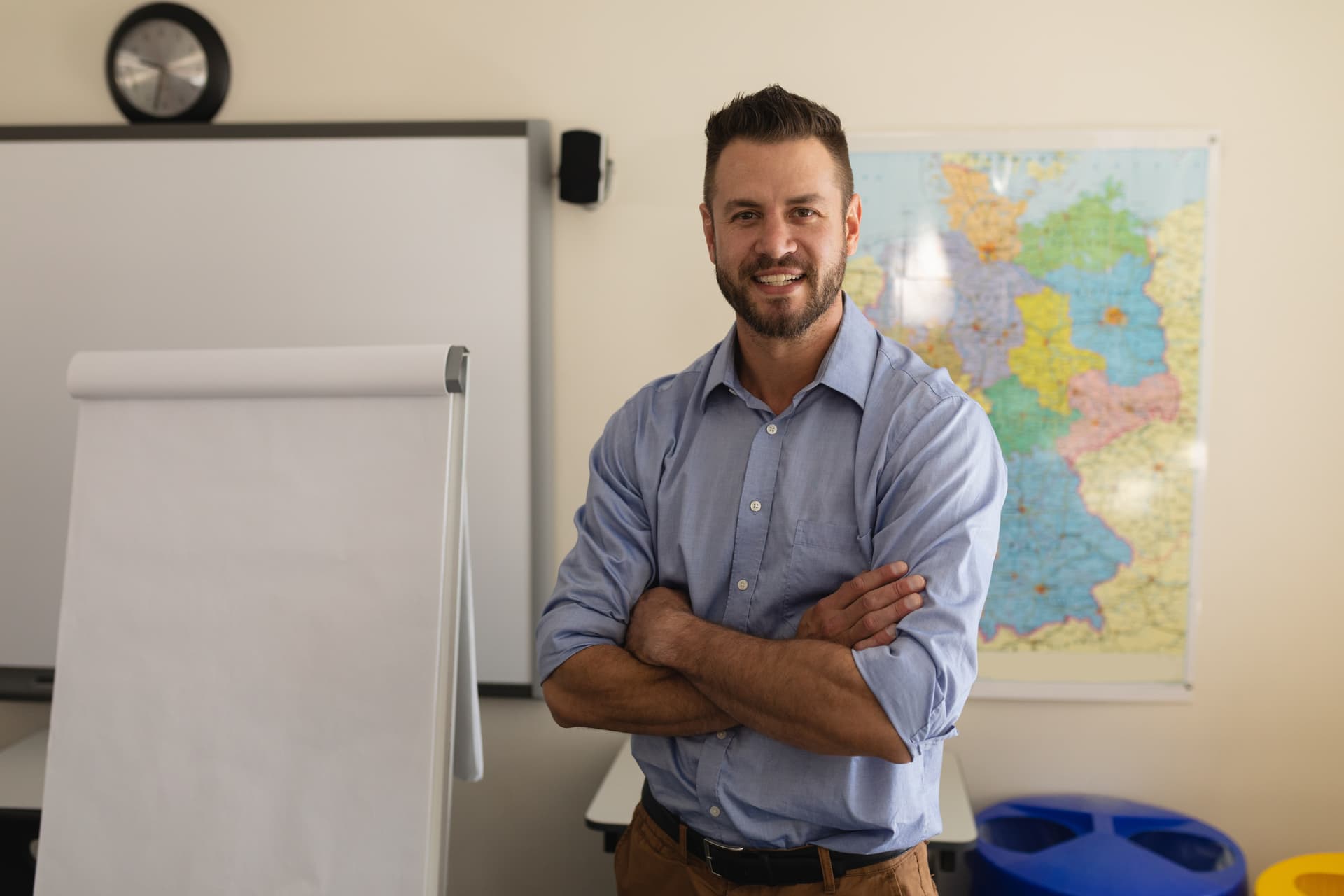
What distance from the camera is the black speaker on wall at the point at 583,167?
93.3 inches

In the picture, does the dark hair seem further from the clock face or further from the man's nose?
the clock face

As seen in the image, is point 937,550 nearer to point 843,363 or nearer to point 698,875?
point 843,363

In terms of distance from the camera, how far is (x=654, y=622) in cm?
143

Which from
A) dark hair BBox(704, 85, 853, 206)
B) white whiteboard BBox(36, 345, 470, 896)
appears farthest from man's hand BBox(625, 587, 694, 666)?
dark hair BBox(704, 85, 853, 206)

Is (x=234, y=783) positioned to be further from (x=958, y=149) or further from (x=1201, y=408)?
(x=1201, y=408)

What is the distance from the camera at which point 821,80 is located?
238 cm

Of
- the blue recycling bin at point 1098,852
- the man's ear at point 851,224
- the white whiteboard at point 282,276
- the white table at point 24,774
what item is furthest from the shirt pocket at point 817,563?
the white table at point 24,774

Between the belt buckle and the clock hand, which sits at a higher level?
the clock hand

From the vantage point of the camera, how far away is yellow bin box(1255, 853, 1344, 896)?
2.04 metres

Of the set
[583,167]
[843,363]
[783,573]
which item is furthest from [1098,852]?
[583,167]

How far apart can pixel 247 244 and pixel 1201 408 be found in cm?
224

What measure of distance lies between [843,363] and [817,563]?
279 mm

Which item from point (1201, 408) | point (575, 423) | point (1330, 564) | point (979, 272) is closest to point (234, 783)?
point (575, 423)

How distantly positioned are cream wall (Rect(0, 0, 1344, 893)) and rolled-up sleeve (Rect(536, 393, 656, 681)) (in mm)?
902
